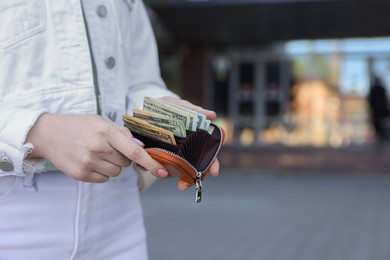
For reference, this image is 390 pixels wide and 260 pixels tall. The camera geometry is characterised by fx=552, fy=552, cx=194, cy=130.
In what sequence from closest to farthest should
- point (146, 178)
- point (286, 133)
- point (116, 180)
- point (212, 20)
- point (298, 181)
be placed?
point (116, 180) < point (146, 178) < point (298, 181) < point (212, 20) < point (286, 133)

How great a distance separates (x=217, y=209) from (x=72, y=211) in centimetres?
643

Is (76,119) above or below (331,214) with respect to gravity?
above

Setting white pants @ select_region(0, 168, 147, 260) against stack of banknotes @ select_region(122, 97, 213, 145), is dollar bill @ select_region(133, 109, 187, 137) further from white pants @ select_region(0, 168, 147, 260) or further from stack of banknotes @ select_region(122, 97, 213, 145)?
white pants @ select_region(0, 168, 147, 260)

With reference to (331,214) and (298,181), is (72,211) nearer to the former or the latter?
(331,214)

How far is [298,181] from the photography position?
10961 millimetres

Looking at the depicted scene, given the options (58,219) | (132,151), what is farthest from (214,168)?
(58,219)

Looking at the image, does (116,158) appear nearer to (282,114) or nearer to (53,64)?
(53,64)

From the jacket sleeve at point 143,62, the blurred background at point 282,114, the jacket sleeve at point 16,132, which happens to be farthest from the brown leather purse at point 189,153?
the blurred background at point 282,114

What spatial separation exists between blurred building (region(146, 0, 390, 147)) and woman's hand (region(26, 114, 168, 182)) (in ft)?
39.7

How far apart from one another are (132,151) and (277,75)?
45.5ft

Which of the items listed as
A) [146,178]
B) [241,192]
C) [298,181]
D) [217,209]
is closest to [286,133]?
[298,181]

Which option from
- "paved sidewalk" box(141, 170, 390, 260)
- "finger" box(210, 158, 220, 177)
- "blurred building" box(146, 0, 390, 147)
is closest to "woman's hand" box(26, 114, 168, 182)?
"finger" box(210, 158, 220, 177)

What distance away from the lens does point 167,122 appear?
0.97m

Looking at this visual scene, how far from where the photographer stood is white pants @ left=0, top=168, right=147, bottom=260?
3.42 feet
